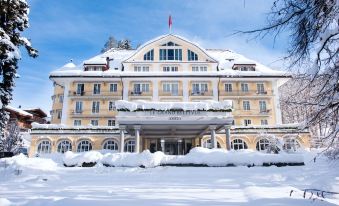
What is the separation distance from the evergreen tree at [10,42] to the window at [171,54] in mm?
29510

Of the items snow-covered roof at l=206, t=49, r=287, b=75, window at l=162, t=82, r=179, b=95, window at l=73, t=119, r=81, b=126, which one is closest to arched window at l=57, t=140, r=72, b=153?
window at l=73, t=119, r=81, b=126

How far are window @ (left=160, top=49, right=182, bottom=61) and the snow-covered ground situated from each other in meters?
28.0

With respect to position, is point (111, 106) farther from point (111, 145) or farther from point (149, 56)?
point (149, 56)

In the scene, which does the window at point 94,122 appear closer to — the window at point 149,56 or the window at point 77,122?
the window at point 77,122

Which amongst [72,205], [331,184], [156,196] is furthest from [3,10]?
[331,184]

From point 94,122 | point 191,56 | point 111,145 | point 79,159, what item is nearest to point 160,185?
point 79,159

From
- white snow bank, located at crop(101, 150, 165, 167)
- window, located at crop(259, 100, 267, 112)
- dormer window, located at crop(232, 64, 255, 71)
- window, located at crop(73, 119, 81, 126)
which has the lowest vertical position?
white snow bank, located at crop(101, 150, 165, 167)

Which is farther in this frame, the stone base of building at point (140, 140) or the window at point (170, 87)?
the window at point (170, 87)

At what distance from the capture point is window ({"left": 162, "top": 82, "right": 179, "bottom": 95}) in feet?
140

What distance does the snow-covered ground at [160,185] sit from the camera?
8.40 m

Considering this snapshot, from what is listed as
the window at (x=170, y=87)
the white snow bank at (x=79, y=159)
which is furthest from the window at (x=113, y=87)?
the white snow bank at (x=79, y=159)

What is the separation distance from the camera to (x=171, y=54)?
44188 millimetres

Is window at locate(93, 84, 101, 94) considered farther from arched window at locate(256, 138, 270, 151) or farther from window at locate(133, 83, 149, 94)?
arched window at locate(256, 138, 270, 151)

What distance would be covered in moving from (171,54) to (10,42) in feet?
107
